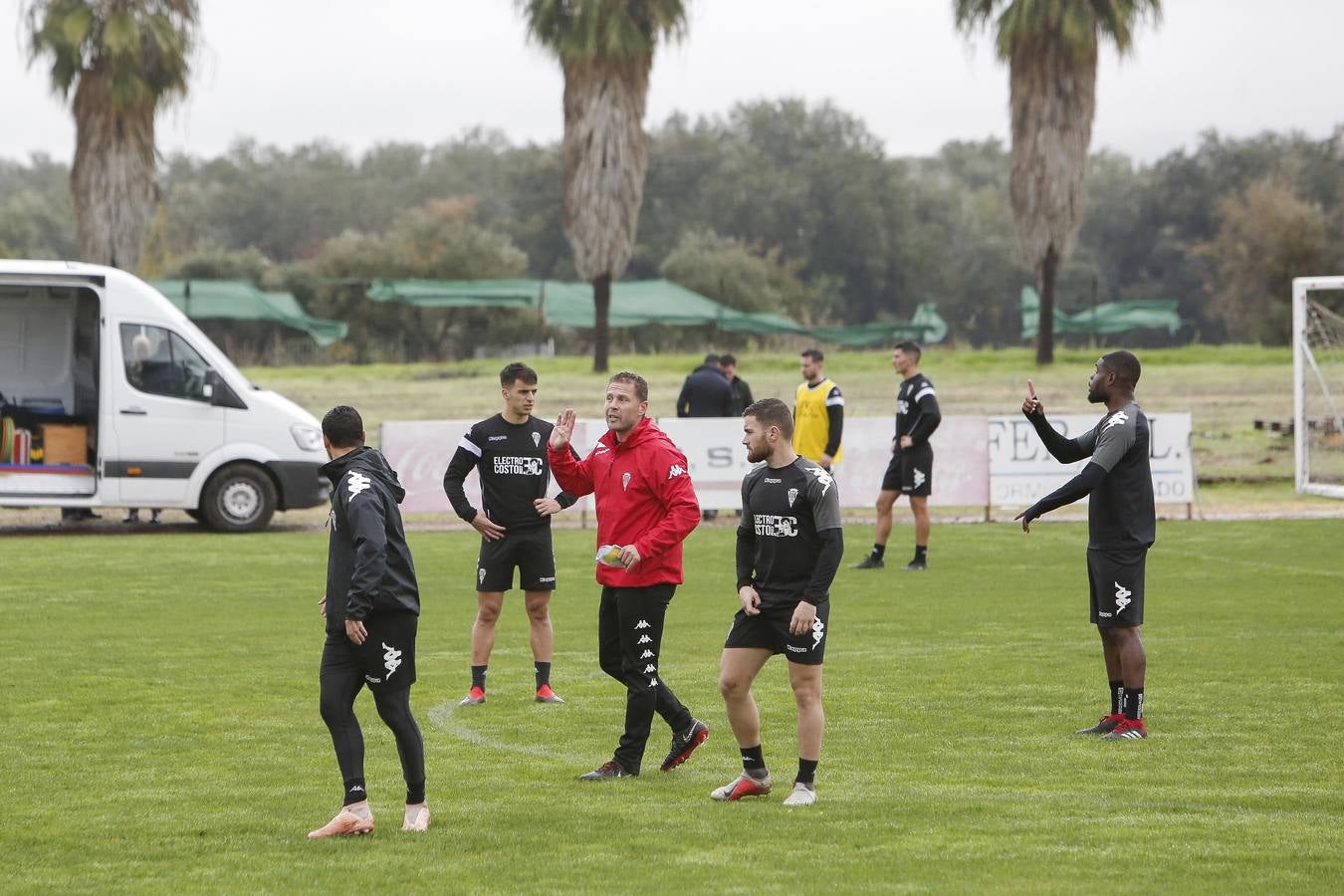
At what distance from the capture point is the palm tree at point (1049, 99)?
116 feet

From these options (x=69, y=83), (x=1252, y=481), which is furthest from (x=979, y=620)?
(x=69, y=83)

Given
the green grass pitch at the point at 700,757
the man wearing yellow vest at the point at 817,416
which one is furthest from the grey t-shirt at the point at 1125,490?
the man wearing yellow vest at the point at 817,416

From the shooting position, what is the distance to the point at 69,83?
30.8m

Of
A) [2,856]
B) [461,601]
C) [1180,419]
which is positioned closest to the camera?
[2,856]

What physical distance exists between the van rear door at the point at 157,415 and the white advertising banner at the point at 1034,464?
971 centimetres

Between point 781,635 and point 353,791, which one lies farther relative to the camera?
point 781,635

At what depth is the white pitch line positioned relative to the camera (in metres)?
8.47

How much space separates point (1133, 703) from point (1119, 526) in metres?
0.91

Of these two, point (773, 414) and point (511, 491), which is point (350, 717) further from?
point (511, 491)

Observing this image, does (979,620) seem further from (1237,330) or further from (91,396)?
(1237,330)

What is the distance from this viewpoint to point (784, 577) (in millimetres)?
7281

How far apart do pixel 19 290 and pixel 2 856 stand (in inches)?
606

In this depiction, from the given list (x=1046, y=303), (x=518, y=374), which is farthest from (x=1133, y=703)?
(x=1046, y=303)

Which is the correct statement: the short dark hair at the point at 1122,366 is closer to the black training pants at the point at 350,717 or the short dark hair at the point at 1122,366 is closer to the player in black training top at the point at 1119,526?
the player in black training top at the point at 1119,526
